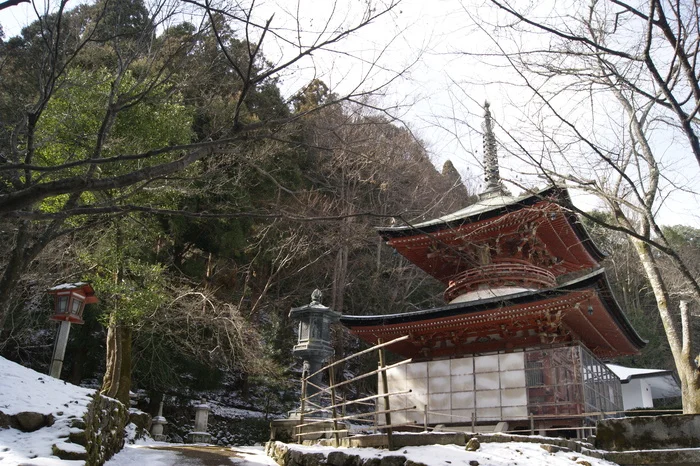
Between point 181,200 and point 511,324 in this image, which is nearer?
point 511,324

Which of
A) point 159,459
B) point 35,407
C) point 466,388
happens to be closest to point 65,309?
point 159,459

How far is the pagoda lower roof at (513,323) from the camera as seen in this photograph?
10.4 meters

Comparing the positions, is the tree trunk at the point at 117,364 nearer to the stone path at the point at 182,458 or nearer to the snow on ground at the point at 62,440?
the stone path at the point at 182,458

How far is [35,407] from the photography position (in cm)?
613

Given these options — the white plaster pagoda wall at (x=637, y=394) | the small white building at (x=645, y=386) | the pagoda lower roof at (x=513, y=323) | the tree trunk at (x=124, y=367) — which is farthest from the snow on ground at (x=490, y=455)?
the white plaster pagoda wall at (x=637, y=394)

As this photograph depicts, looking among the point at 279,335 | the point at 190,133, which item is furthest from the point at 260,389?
the point at 190,133

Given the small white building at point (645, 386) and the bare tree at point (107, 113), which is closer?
the bare tree at point (107, 113)

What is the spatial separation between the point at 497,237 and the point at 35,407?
9.69 metres

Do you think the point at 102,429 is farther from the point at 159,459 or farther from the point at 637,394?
the point at 637,394

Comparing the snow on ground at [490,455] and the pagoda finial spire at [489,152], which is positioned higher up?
the pagoda finial spire at [489,152]

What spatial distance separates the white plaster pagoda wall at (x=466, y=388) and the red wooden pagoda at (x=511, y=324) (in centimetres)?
2

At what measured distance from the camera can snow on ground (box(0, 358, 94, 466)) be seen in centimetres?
516

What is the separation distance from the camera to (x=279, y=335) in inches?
791

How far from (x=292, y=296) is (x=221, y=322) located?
8.35 m
